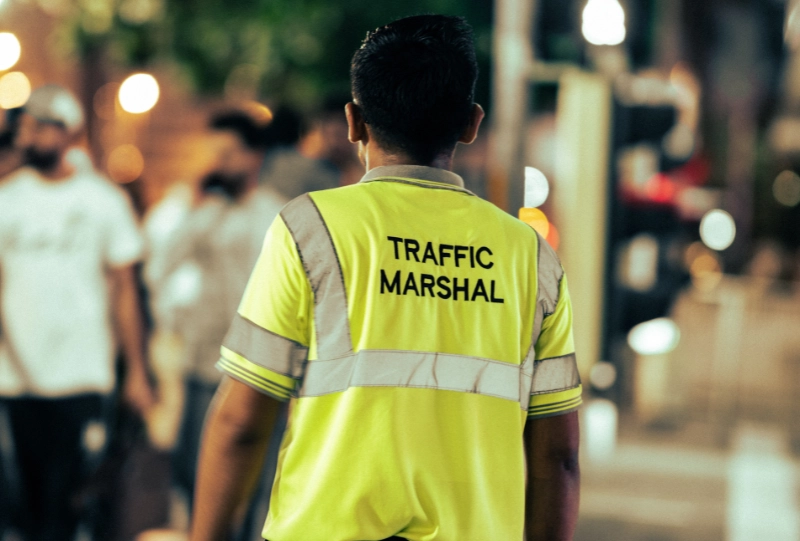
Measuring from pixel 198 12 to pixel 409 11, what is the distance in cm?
279

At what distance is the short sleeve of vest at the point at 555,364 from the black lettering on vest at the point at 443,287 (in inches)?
10.1

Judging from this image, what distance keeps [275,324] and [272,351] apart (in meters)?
0.05

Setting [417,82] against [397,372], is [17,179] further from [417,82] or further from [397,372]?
[397,372]

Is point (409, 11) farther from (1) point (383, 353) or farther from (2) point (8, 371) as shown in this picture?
(1) point (383, 353)

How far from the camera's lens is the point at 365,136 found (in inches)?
84.9

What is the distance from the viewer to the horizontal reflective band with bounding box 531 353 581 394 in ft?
7.18

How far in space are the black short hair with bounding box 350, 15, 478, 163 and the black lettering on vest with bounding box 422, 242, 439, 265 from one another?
0.63ft

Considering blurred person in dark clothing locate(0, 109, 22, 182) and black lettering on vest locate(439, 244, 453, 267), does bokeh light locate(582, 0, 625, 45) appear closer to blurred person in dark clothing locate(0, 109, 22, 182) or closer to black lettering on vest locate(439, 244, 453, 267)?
blurred person in dark clothing locate(0, 109, 22, 182)

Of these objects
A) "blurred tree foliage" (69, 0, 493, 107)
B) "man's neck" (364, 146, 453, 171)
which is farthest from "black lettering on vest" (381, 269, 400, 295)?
"blurred tree foliage" (69, 0, 493, 107)

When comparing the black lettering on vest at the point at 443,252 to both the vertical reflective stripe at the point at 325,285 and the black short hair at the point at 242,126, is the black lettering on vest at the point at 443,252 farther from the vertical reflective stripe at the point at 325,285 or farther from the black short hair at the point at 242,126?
the black short hair at the point at 242,126

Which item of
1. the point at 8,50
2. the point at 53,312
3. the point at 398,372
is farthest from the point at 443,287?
the point at 8,50

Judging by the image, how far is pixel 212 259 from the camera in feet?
17.4

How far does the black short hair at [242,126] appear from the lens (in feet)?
17.9

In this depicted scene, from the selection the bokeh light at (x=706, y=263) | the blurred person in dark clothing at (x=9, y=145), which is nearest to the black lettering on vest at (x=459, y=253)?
the blurred person in dark clothing at (x=9, y=145)
